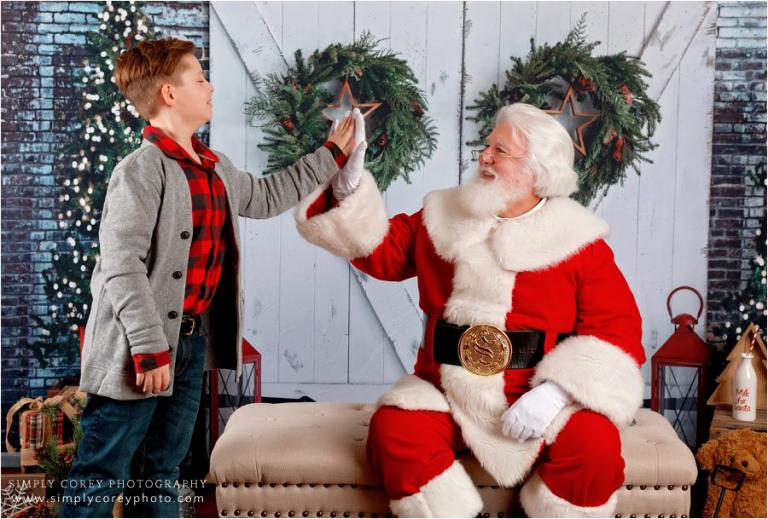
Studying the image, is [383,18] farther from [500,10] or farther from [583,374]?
[583,374]

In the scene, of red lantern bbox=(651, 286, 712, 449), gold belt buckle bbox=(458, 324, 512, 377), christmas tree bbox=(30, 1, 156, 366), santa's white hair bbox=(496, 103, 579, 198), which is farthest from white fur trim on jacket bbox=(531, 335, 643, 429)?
christmas tree bbox=(30, 1, 156, 366)

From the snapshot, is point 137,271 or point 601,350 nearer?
point 137,271

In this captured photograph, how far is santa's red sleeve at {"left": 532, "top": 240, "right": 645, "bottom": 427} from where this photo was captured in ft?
Answer: 7.88

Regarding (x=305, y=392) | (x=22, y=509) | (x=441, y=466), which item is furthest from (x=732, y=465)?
(x=22, y=509)

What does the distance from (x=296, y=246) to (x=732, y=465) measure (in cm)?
218

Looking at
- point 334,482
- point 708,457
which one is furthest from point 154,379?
point 708,457

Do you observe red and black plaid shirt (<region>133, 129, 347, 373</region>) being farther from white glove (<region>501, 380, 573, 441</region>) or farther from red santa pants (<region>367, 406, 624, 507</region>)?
white glove (<region>501, 380, 573, 441</region>)

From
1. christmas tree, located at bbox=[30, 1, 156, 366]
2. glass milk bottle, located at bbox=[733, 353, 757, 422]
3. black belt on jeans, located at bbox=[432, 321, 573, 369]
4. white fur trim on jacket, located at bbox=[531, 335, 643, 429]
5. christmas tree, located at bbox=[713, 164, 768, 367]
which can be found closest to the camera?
white fur trim on jacket, located at bbox=[531, 335, 643, 429]

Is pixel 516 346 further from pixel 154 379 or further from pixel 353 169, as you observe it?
pixel 154 379

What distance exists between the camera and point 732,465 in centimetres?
316

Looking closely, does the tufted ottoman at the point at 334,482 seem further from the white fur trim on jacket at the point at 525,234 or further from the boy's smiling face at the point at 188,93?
the boy's smiling face at the point at 188,93

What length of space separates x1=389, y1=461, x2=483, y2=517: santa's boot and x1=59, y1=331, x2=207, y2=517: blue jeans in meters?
0.71

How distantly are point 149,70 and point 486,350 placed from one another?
1304 mm

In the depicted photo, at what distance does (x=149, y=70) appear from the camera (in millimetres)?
2332
